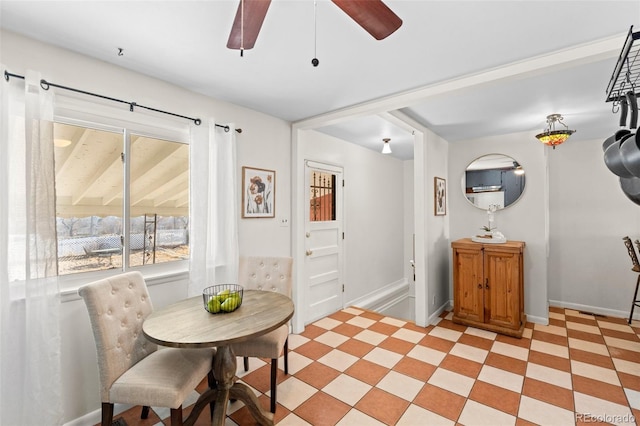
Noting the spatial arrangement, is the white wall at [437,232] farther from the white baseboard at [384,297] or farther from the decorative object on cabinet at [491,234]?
the white baseboard at [384,297]

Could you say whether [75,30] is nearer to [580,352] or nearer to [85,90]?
[85,90]

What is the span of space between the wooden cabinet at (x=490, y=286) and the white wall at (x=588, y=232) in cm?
123

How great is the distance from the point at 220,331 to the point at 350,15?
160 cm

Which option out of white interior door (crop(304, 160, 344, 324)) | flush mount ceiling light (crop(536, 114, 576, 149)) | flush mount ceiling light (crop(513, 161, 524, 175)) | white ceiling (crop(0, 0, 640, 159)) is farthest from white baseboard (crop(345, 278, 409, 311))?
flush mount ceiling light (crop(536, 114, 576, 149))

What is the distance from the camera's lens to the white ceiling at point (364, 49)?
1.52 metres

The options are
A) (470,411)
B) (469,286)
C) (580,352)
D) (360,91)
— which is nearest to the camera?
(470,411)

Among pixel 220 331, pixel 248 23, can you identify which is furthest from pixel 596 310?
pixel 248 23

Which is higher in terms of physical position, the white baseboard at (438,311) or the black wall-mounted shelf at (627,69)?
the black wall-mounted shelf at (627,69)

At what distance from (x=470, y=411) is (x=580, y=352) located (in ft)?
5.59

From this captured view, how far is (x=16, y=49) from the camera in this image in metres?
1.71

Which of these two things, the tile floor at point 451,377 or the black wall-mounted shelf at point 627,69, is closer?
the black wall-mounted shelf at point 627,69

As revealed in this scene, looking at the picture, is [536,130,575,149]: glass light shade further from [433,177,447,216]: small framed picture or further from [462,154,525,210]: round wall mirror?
[433,177,447,216]: small framed picture

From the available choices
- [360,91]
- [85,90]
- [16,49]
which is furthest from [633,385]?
[16,49]

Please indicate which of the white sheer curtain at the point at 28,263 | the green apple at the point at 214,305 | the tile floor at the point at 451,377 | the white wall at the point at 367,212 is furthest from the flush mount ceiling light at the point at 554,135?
the white sheer curtain at the point at 28,263
